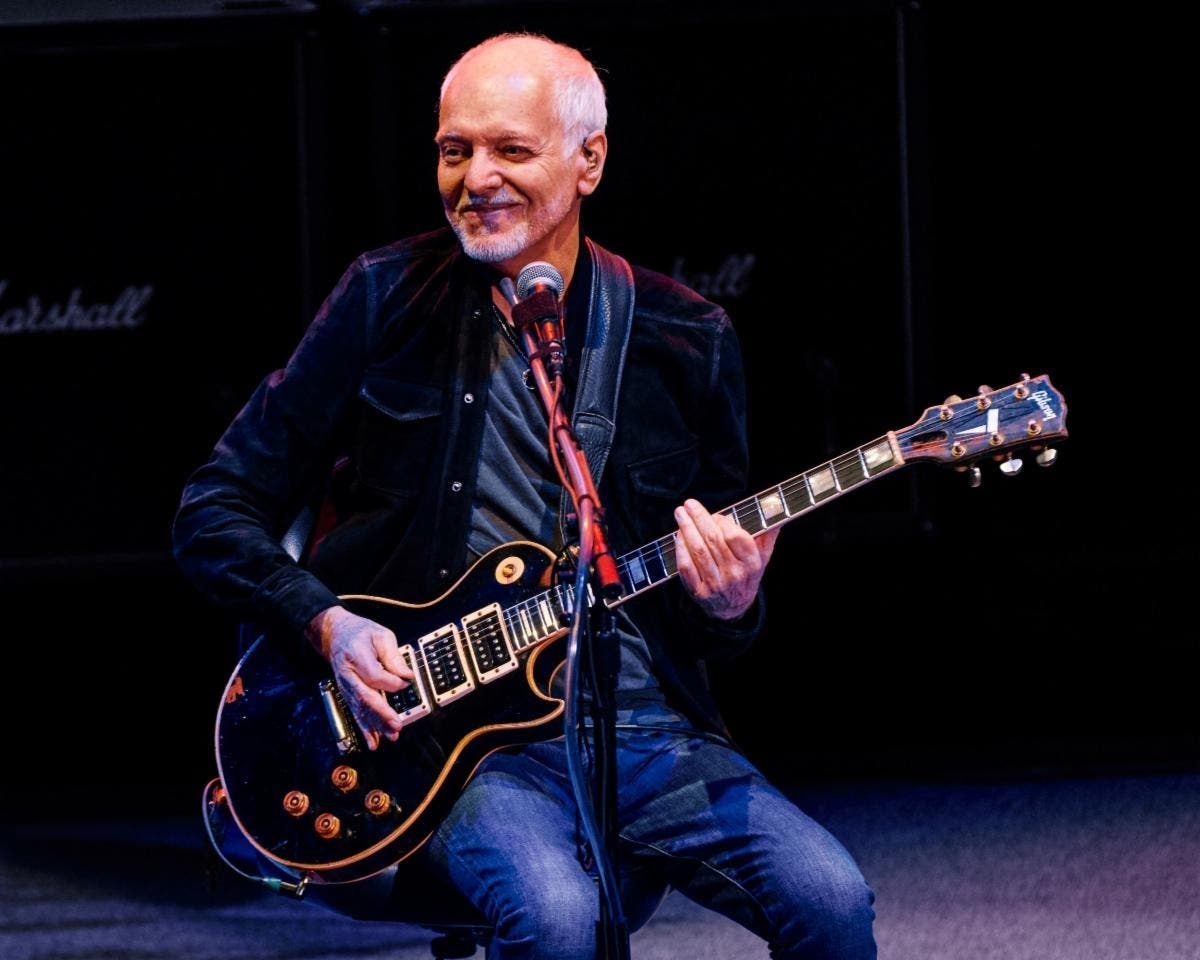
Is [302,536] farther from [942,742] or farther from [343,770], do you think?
[942,742]

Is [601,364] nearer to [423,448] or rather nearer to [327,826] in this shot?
[423,448]

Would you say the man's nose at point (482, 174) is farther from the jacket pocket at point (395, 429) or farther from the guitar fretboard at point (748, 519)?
A: the guitar fretboard at point (748, 519)

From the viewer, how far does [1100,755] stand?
488cm

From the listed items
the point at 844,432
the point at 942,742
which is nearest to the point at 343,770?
the point at 844,432

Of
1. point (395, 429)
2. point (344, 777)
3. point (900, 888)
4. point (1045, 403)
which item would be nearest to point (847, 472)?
point (1045, 403)

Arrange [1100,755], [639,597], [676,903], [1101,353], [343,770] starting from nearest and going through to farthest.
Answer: [343,770], [639,597], [676,903], [1101,353], [1100,755]

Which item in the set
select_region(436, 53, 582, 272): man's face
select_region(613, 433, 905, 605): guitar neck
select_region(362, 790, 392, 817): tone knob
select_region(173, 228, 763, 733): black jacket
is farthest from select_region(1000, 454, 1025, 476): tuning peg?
select_region(362, 790, 392, 817): tone knob

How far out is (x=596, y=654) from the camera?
209cm

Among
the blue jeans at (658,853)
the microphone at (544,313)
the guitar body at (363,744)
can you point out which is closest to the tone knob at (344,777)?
the guitar body at (363,744)

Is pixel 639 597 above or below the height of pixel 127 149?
below

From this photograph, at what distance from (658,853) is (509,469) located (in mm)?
626

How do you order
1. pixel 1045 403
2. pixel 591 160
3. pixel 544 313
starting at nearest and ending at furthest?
pixel 544 313 → pixel 1045 403 → pixel 591 160

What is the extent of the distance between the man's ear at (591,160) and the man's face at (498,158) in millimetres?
95

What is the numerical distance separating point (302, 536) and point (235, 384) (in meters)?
1.70
